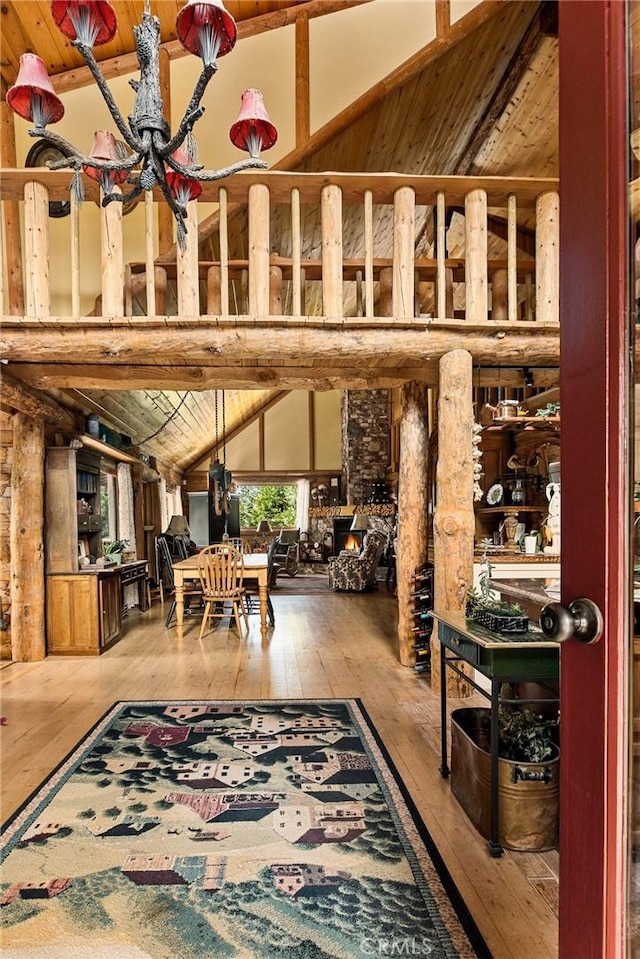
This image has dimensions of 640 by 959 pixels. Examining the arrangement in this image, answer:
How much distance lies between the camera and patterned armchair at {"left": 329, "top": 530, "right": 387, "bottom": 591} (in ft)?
Answer: 31.6

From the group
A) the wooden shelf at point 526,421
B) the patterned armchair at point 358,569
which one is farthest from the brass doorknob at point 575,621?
the patterned armchair at point 358,569

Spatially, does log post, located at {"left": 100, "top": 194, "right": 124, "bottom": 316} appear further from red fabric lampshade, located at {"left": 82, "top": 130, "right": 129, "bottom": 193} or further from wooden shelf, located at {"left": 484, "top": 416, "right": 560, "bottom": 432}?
wooden shelf, located at {"left": 484, "top": 416, "right": 560, "bottom": 432}

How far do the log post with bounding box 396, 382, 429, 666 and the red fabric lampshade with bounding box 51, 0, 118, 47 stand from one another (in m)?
3.67

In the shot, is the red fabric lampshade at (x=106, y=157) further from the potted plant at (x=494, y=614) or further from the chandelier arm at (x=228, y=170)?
the potted plant at (x=494, y=614)

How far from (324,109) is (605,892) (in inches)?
249

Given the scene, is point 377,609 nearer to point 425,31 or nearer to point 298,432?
point 425,31

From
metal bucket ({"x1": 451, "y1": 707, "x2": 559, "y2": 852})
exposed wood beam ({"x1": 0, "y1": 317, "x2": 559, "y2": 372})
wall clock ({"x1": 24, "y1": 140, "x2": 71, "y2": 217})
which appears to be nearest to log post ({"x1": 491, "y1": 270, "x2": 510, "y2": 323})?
exposed wood beam ({"x1": 0, "y1": 317, "x2": 559, "y2": 372})

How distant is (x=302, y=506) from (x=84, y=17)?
41.1ft

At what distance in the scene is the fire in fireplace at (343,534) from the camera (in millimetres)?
12693

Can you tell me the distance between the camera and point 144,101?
2410mm

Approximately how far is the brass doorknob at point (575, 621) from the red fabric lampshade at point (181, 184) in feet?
9.62

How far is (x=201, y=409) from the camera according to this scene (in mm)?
10836

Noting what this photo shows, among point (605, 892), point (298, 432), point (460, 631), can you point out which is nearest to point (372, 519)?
point (298, 432)

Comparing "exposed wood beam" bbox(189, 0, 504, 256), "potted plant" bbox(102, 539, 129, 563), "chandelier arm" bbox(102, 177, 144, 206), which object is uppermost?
"exposed wood beam" bbox(189, 0, 504, 256)
